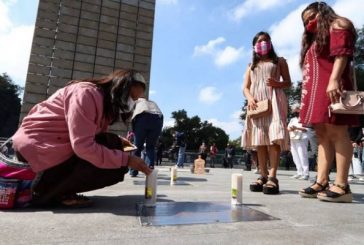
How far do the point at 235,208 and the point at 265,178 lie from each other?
4.95 ft

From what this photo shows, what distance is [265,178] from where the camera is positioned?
390 centimetres

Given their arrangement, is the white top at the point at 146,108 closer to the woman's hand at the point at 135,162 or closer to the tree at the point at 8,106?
the woman's hand at the point at 135,162

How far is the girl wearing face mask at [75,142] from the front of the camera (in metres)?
2.28

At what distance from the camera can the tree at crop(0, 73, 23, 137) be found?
189ft

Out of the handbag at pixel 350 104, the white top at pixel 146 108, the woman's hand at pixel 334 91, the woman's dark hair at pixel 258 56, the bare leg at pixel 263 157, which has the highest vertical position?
the woman's dark hair at pixel 258 56

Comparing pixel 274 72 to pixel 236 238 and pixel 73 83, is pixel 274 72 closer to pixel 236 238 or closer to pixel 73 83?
pixel 73 83

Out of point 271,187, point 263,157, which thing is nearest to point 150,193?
point 271,187

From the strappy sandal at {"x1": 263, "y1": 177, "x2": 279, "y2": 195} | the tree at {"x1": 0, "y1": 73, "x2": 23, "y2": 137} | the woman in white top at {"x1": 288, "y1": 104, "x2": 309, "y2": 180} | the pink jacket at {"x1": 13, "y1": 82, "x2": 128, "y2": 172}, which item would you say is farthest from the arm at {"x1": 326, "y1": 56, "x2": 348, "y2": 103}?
the tree at {"x1": 0, "y1": 73, "x2": 23, "y2": 137}

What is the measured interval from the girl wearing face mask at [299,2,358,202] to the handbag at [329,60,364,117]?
61 millimetres

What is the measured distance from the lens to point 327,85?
3.17 m

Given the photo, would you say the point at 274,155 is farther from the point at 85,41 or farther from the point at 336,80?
the point at 85,41

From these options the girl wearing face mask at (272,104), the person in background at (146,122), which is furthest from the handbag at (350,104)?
the person in background at (146,122)

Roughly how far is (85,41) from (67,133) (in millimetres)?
21310

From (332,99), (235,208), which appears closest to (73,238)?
(235,208)
